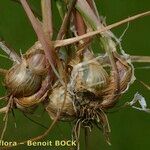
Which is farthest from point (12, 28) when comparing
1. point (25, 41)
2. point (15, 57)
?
point (15, 57)

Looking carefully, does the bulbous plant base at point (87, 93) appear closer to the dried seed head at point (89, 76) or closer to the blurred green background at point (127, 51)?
the dried seed head at point (89, 76)

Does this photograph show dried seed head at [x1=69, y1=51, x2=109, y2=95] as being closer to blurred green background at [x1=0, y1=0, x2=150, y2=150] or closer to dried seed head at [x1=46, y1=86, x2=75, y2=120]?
dried seed head at [x1=46, y1=86, x2=75, y2=120]

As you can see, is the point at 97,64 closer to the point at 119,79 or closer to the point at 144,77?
the point at 119,79

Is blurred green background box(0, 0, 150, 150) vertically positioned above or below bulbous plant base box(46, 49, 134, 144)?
above

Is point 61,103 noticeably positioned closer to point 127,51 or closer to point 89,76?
point 89,76

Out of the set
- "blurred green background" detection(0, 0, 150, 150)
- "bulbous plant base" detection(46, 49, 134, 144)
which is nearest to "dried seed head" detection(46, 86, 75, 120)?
"bulbous plant base" detection(46, 49, 134, 144)

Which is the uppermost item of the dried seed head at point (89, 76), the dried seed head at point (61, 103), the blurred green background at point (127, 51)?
the blurred green background at point (127, 51)

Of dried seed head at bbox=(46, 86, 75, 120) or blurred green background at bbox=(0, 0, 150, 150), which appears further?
blurred green background at bbox=(0, 0, 150, 150)

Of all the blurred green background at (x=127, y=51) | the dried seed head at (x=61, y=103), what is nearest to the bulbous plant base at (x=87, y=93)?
the dried seed head at (x=61, y=103)
